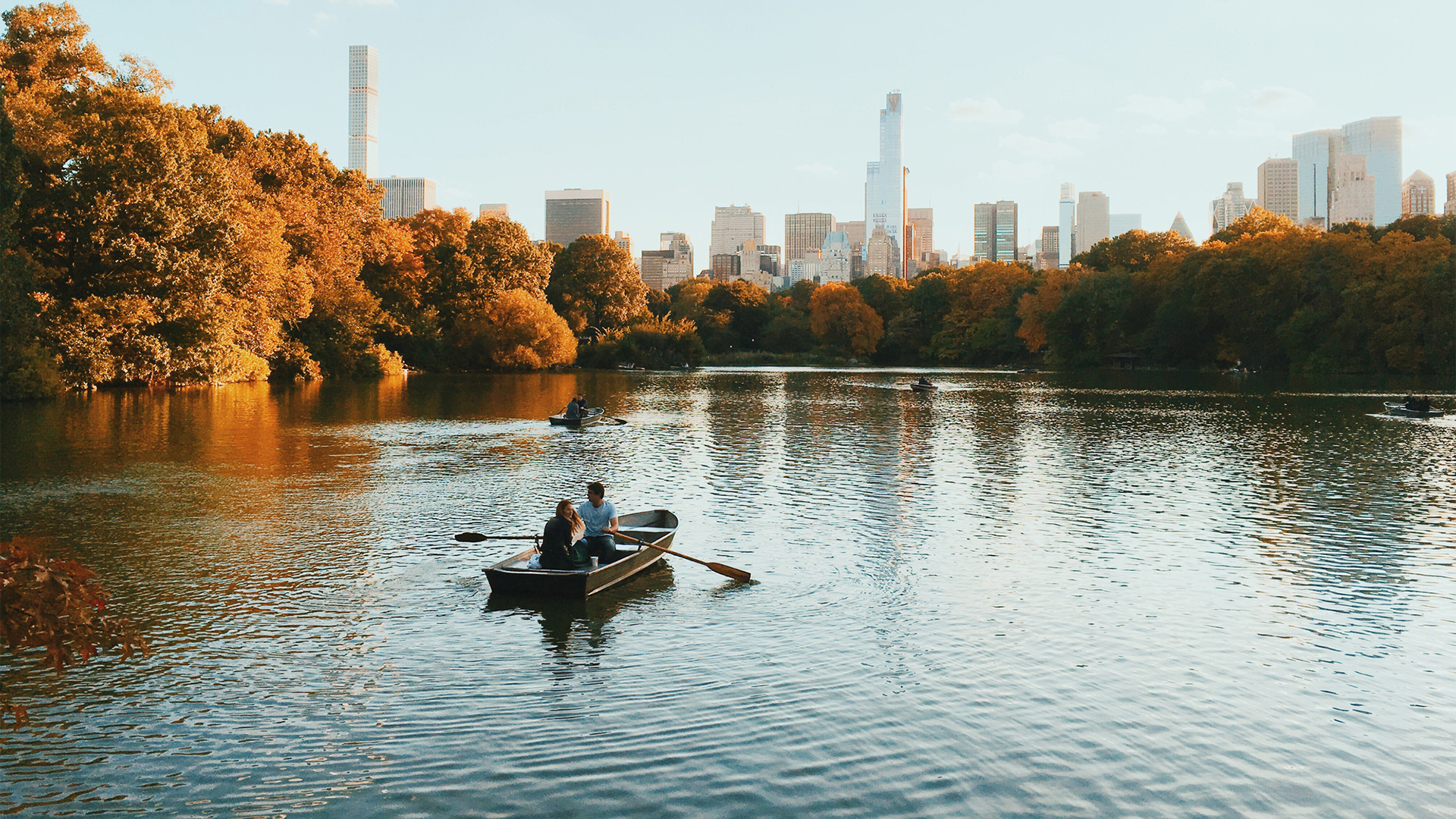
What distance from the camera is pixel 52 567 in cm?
501

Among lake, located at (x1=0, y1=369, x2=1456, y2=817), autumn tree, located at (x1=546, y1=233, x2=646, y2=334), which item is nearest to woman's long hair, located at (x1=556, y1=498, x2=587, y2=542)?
lake, located at (x1=0, y1=369, x2=1456, y2=817)

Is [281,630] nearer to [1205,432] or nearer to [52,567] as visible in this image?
[52,567]

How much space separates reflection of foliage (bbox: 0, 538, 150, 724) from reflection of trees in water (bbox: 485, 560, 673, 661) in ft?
20.4

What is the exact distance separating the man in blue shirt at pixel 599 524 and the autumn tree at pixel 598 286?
98.4 metres

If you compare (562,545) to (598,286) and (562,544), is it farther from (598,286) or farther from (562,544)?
(598,286)

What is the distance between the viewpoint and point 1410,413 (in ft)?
137

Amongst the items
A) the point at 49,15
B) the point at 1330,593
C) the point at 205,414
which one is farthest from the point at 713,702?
the point at 49,15

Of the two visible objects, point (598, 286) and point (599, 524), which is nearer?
point (599, 524)

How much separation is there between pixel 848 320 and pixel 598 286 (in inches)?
1463

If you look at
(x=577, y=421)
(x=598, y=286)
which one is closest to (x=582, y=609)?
(x=577, y=421)

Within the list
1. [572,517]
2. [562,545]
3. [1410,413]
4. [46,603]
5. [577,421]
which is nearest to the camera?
[46,603]

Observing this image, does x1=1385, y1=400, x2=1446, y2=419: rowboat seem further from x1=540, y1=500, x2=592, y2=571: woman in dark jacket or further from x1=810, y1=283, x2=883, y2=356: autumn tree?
x1=810, y1=283, x2=883, y2=356: autumn tree

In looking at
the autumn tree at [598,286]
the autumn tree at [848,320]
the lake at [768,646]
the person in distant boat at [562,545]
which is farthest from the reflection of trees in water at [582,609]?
the autumn tree at [848,320]

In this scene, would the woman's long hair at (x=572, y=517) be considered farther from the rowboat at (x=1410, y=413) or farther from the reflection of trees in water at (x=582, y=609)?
the rowboat at (x=1410, y=413)
